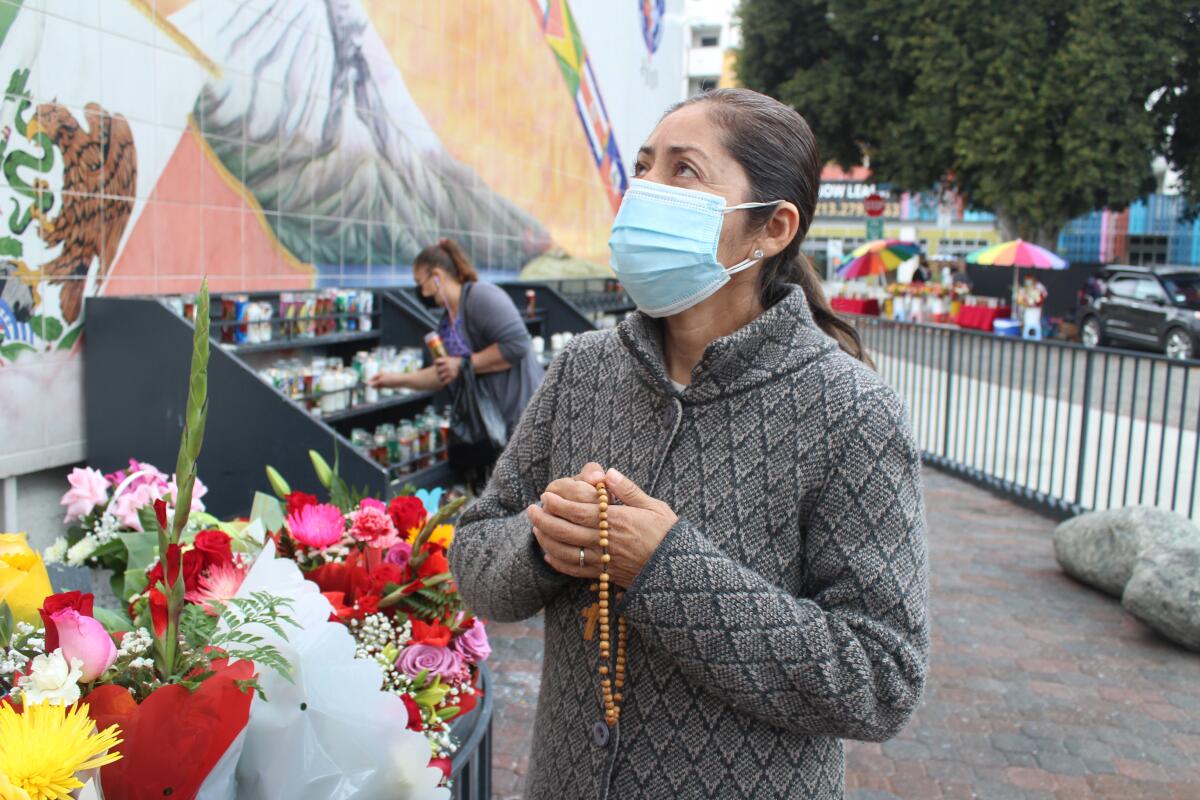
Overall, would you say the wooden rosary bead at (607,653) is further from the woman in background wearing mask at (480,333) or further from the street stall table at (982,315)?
the street stall table at (982,315)

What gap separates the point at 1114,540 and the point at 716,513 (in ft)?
18.8

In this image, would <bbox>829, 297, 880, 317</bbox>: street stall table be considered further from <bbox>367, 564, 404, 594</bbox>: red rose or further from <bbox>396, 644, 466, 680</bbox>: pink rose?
<bbox>396, 644, 466, 680</bbox>: pink rose

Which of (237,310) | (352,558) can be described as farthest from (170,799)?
(237,310)

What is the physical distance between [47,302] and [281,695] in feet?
12.8

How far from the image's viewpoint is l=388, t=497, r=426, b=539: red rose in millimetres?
2443

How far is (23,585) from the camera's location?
5.10ft

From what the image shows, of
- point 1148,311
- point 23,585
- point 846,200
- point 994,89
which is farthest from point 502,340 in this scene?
point 846,200

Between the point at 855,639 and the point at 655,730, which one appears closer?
the point at 855,639

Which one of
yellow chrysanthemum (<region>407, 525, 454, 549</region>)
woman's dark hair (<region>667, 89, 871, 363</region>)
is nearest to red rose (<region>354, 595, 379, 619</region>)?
yellow chrysanthemum (<region>407, 525, 454, 549</region>)

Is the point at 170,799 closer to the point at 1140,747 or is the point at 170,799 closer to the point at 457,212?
the point at 1140,747

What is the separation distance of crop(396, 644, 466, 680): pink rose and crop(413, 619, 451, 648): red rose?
0.04 ft

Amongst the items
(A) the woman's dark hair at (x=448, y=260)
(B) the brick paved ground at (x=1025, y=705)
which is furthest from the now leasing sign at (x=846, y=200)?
(A) the woman's dark hair at (x=448, y=260)

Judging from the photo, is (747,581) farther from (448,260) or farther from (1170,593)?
(1170,593)

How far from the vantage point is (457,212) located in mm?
8812
